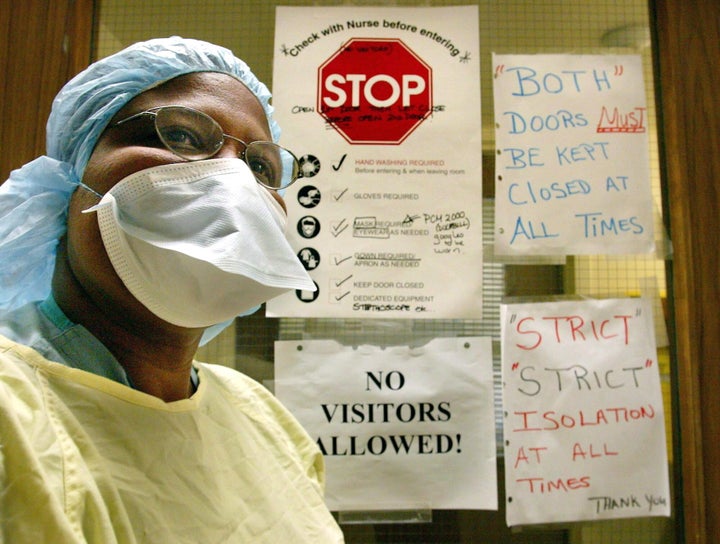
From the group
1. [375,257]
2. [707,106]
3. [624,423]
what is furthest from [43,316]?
[707,106]

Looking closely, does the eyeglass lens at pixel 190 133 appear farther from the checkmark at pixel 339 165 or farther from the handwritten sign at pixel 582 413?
the handwritten sign at pixel 582 413

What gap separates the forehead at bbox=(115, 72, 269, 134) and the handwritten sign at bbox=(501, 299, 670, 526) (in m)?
0.63

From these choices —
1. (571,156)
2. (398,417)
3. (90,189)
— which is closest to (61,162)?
(90,189)

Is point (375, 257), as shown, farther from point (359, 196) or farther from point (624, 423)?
point (624, 423)

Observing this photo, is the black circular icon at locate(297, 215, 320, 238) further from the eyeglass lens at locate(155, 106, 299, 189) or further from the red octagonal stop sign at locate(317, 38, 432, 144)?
the eyeglass lens at locate(155, 106, 299, 189)

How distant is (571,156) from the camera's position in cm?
112

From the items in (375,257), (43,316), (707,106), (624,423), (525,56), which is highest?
(525,56)

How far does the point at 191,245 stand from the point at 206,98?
22 cm

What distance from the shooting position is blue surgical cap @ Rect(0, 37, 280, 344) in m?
0.66

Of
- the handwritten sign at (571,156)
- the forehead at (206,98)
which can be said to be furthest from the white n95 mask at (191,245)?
the handwritten sign at (571,156)

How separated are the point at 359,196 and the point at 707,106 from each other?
70cm

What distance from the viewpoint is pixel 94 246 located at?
616 mm

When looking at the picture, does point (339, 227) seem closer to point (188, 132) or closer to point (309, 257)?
point (309, 257)

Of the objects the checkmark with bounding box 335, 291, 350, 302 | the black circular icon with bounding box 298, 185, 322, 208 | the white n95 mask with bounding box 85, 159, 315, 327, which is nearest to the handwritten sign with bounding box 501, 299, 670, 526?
the checkmark with bounding box 335, 291, 350, 302
